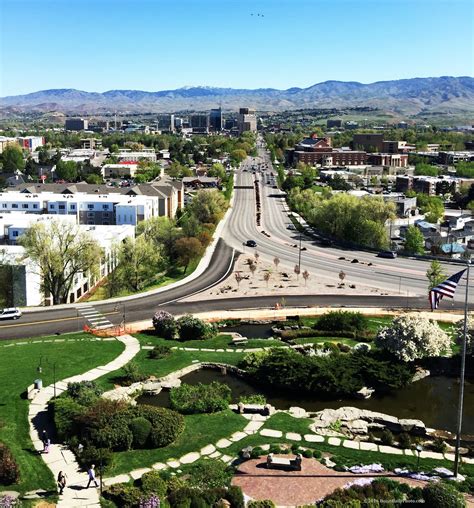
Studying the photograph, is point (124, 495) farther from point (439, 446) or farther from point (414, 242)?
point (414, 242)

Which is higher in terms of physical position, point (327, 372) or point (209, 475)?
point (327, 372)

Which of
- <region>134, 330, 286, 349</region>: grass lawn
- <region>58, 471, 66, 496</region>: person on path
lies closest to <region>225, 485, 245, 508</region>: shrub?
<region>58, 471, 66, 496</region>: person on path

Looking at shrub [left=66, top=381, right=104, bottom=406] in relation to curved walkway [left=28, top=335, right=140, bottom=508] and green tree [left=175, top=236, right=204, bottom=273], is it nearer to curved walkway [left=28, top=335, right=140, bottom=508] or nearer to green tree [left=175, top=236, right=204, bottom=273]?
curved walkway [left=28, top=335, right=140, bottom=508]

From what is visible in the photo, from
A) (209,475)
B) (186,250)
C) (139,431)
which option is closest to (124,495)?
(209,475)

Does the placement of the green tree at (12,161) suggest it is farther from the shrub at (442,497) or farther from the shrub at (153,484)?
the shrub at (442,497)

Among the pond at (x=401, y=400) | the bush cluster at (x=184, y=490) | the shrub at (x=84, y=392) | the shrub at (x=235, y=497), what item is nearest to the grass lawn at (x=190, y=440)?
the bush cluster at (x=184, y=490)
